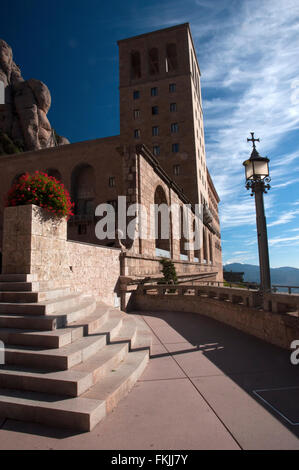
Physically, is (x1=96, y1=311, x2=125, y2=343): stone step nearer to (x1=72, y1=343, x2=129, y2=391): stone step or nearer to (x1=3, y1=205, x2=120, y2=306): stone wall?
(x1=72, y1=343, x2=129, y2=391): stone step

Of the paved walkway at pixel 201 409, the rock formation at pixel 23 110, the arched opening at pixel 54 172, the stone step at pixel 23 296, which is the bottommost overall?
the paved walkway at pixel 201 409

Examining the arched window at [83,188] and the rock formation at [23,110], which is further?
the rock formation at [23,110]

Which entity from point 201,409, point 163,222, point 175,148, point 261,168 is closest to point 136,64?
point 175,148

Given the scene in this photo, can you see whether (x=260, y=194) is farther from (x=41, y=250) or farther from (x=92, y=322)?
(x=41, y=250)

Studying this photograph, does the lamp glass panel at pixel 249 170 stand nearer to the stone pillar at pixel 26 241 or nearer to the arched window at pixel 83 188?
the stone pillar at pixel 26 241

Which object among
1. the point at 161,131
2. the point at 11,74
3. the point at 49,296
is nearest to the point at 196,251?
the point at 161,131

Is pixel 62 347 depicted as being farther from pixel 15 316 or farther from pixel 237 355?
pixel 237 355

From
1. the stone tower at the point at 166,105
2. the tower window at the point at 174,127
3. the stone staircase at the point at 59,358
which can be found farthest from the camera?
the tower window at the point at 174,127

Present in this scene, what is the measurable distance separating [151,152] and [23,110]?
28.3 metres

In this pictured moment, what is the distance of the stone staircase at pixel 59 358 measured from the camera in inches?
111

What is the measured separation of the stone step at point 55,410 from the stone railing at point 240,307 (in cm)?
420

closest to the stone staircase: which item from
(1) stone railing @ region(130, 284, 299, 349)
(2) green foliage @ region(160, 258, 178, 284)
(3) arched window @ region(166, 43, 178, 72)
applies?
(1) stone railing @ region(130, 284, 299, 349)

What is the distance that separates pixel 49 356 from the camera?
11.0 feet

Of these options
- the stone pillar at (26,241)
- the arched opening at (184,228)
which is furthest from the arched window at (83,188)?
the stone pillar at (26,241)
